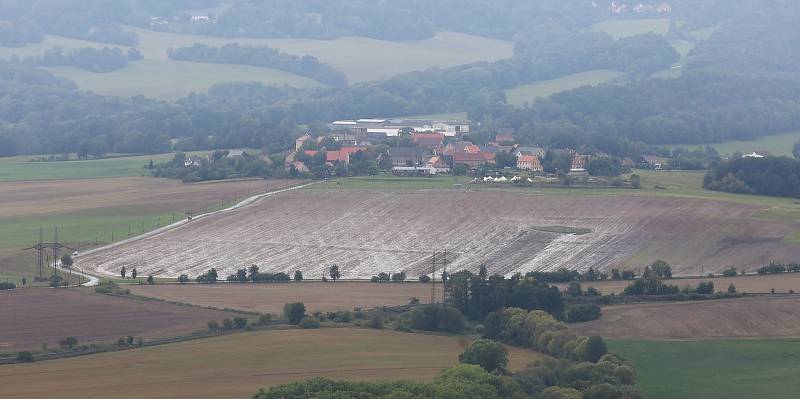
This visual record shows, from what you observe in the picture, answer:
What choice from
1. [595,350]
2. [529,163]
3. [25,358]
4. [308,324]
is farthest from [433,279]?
[529,163]

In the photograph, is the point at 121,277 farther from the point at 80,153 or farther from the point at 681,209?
the point at 80,153

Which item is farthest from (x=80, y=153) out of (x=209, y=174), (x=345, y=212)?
(x=345, y=212)

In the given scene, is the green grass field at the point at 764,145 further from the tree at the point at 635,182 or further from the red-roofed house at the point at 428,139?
the tree at the point at 635,182

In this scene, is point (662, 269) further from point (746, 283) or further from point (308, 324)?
point (308, 324)

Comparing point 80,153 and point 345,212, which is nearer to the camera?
point 345,212

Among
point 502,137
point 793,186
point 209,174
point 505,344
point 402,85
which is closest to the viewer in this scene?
point 505,344

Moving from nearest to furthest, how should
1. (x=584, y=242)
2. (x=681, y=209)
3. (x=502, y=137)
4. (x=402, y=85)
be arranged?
1. (x=584, y=242)
2. (x=681, y=209)
3. (x=502, y=137)
4. (x=402, y=85)
